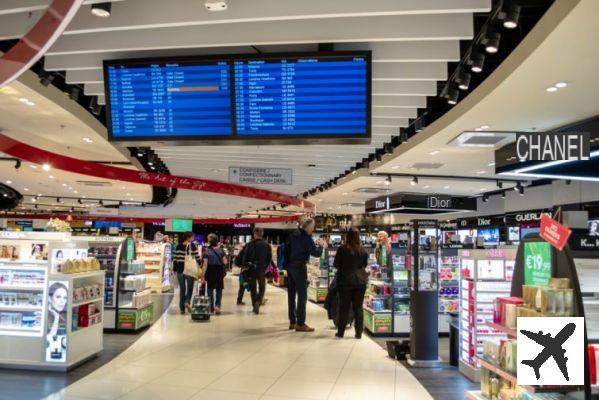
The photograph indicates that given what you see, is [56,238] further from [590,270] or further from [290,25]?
[590,270]

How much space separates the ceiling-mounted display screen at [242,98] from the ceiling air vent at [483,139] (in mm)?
3479

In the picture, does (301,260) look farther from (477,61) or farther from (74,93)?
(477,61)

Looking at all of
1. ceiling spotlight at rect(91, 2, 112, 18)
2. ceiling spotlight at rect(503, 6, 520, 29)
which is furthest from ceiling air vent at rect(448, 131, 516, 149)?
ceiling spotlight at rect(91, 2, 112, 18)

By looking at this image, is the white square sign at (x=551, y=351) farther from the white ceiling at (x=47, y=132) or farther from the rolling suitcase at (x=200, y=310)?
the rolling suitcase at (x=200, y=310)

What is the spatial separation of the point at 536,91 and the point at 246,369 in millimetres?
4280

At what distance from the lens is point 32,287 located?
21.1ft

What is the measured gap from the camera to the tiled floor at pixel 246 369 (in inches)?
211

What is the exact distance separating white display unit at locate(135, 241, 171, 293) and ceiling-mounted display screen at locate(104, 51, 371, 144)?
1207cm

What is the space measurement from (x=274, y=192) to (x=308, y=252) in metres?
7.02

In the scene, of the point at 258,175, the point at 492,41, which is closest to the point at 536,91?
the point at 492,41

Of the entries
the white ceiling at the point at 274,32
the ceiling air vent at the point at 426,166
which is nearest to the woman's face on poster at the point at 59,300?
Answer: the white ceiling at the point at 274,32

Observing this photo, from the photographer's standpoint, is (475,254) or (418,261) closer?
(475,254)

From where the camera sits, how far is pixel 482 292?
6.20 m

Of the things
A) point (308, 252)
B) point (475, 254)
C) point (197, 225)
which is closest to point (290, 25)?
point (475, 254)
